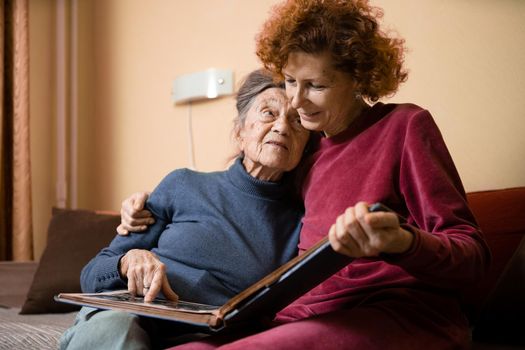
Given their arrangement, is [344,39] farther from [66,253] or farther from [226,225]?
[66,253]

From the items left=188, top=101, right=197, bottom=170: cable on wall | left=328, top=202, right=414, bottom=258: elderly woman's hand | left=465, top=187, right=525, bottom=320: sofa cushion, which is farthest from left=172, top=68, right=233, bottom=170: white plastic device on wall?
left=328, top=202, right=414, bottom=258: elderly woman's hand

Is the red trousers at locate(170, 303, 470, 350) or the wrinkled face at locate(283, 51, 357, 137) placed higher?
the wrinkled face at locate(283, 51, 357, 137)

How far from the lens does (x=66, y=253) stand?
79.2 inches

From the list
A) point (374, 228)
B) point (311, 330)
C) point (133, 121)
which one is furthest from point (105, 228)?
point (374, 228)

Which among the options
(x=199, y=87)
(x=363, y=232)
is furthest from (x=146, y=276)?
(x=199, y=87)

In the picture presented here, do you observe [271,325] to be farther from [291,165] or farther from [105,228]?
[105,228]

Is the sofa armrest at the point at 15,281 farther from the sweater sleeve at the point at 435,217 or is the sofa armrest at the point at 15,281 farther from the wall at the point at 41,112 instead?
the sweater sleeve at the point at 435,217

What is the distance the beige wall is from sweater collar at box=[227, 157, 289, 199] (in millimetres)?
498

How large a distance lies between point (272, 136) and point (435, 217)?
0.50m

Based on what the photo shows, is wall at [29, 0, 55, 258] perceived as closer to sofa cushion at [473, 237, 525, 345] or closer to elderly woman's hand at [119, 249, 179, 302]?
elderly woman's hand at [119, 249, 179, 302]

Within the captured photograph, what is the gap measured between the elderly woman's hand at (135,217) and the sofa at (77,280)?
1.10 ft

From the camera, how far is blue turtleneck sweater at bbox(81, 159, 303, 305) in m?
1.28

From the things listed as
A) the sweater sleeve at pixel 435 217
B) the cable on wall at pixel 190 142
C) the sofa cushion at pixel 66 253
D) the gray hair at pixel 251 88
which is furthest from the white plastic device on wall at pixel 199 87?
the sweater sleeve at pixel 435 217

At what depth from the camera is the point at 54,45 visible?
9.34 ft
